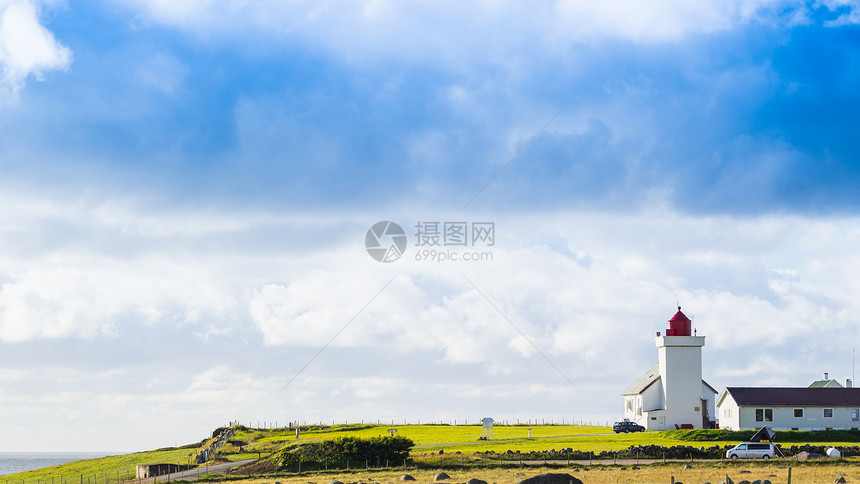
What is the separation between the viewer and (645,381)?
98812 mm

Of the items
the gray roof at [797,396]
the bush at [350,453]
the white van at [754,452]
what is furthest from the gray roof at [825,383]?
the bush at [350,453]

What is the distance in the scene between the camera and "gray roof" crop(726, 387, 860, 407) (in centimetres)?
8906

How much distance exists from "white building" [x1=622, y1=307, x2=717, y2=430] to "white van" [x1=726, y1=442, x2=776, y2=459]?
26921 millimetres

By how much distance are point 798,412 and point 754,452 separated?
26531 mm

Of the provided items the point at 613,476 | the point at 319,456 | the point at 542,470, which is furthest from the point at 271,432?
the point at 613,476

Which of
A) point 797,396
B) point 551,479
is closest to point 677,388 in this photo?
point 797,396

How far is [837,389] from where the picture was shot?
90.6 meters

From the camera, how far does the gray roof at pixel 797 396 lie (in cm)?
8906

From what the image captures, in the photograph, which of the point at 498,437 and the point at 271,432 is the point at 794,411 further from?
the point at 271,432

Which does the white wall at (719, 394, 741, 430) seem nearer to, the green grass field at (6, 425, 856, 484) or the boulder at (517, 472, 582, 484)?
the green grass field at (6, 425, 856, 484)

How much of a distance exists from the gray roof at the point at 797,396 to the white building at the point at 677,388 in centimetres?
392

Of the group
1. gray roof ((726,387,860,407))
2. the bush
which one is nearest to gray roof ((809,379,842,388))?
gray roof ((726,387,860,407))

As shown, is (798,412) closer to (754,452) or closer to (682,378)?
(682,378)

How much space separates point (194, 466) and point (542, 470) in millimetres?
30700
